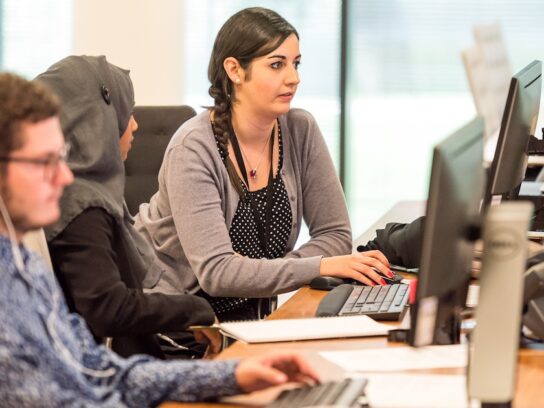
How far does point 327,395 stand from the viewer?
159 centimetres

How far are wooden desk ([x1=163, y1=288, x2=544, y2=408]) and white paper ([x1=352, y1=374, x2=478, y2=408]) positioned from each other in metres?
0.06

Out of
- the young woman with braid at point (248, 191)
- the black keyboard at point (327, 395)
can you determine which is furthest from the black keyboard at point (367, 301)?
the black keyboard at point (327, 395)

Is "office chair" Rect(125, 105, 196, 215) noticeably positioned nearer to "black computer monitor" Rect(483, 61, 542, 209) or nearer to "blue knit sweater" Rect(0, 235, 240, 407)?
"black computer monitor" Rect(483, 61, 542, 209)

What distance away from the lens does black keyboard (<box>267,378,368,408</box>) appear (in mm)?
1557

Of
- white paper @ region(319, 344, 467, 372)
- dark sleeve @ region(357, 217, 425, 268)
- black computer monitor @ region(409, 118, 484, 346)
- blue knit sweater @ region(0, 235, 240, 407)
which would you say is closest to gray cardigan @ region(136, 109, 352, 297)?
dark sleeve @ region(357, 217, 425, 268)

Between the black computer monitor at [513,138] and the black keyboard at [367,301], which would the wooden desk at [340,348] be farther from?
the black computer monitor at [513,138]

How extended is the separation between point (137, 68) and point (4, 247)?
12.9 feet

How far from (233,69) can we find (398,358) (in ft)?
4.21

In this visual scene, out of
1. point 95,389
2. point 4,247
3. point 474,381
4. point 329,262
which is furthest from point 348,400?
point 329,262

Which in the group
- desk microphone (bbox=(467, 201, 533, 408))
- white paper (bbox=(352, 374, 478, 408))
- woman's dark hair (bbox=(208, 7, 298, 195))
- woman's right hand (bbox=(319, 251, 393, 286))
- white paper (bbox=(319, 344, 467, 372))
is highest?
woman's dark hair (bbox=(208, 7, 298, 195))

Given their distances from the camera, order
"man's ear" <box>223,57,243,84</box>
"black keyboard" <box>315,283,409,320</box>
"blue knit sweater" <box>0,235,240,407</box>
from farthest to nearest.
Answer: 1. "man's ear" <box>223,57,243,84</box>
2. "black keyboard" <box>315,283,409,320</box>
3. "blue knit sweater" <box>0,235,240,407</box>

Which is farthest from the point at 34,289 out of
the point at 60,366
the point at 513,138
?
the point at 513,138

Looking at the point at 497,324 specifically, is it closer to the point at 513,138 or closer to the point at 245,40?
the point at 513,138

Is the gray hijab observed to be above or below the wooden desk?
above
